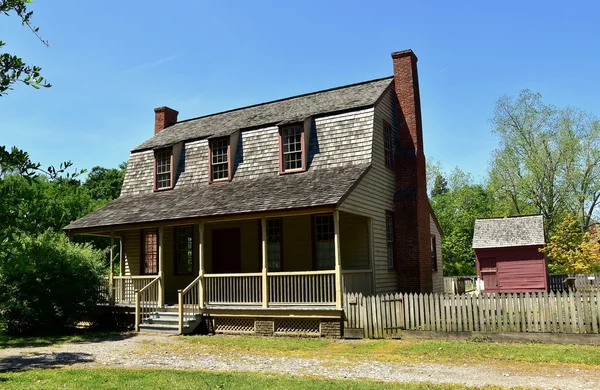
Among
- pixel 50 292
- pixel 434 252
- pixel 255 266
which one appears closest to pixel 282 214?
pixel 255 266

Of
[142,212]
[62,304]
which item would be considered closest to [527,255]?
[142,212]

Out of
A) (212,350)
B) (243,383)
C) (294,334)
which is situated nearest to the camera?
(243,383)

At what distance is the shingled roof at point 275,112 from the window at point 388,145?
133 centimetres

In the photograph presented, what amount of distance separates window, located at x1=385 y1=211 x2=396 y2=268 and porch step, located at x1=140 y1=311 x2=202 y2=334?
23.4 feet

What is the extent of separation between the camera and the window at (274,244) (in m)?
19.2

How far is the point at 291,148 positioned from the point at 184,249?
6.27 m

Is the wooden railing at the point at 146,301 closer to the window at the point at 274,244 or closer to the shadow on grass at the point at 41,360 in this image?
the window at the point at 274,244

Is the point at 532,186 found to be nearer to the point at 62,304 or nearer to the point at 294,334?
the point at 294,334

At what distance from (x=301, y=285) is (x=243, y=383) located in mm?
7691

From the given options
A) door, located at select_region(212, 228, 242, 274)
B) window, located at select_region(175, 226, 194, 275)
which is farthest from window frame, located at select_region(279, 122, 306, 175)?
window, located at select_region(175, 226, 194, 275)

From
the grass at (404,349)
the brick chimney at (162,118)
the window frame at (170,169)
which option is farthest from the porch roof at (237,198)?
the brick chimney at (162,118)

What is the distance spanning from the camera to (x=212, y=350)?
13.3 metres

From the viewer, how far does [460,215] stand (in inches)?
2395

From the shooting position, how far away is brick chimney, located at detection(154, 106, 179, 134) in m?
26.2
